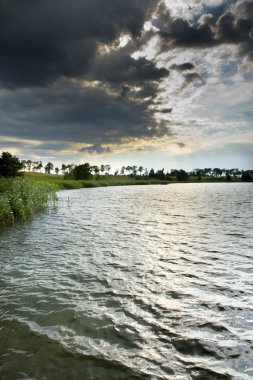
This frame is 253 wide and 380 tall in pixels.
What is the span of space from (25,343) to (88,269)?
5557 millimetres

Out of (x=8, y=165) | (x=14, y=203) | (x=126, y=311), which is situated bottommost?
(x=126, y=311)

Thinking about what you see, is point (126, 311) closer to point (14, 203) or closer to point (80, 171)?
point (14, 203)

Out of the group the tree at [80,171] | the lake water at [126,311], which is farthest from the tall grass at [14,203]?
the tree at [80,171]

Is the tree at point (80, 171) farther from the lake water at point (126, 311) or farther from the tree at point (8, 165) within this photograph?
the lake water at point (126, 311)

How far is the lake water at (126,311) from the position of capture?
5.19 metres

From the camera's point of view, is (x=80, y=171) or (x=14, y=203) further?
(x=80, y=171)

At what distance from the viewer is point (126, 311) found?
7551 millimetres

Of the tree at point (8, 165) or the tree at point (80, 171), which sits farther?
the tree at point (80, 171)

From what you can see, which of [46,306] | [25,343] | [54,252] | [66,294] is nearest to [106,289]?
[66,294]

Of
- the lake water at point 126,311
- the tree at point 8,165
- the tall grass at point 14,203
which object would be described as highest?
the tree at point 8,165

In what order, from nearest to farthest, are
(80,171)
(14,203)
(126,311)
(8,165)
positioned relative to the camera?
(126,311)
(14,203)
(8,165)
(80,171)

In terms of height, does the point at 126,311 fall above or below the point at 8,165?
below

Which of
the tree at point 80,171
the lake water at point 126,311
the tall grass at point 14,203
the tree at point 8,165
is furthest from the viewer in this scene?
the tree at point 80,171

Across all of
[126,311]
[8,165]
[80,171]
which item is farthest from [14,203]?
[80,171]
